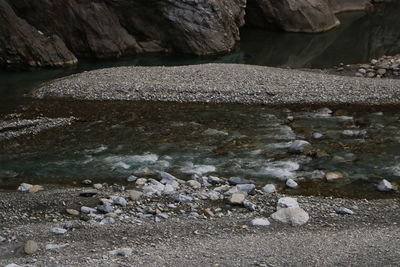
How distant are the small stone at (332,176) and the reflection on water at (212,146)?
0.45 ft


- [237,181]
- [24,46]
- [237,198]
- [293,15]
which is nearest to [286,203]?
[237,198]

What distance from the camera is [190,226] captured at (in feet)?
31.8

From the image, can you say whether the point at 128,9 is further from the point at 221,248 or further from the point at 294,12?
the point at 221,248

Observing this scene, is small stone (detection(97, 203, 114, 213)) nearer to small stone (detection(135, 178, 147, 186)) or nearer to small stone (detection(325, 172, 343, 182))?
small stone (detection(135, 178, 147, 186))

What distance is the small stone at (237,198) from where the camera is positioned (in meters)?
10.6

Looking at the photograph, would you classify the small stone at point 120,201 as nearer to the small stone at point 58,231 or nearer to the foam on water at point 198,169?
the small stone at point 58,231

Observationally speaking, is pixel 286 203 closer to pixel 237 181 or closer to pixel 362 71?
pixel 237 181

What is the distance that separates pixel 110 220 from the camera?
390 inches

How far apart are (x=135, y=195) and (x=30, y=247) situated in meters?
2.45

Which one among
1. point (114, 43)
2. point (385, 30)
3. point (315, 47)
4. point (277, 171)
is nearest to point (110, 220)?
point (277, 171)

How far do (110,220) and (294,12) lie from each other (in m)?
21.7

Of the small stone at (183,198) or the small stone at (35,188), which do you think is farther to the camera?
the small stone at (35,188)

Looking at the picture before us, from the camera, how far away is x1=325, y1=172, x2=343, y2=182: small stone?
38.8ft

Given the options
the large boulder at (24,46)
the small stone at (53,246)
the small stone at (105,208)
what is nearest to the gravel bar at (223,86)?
the large boulder at (24,46)
